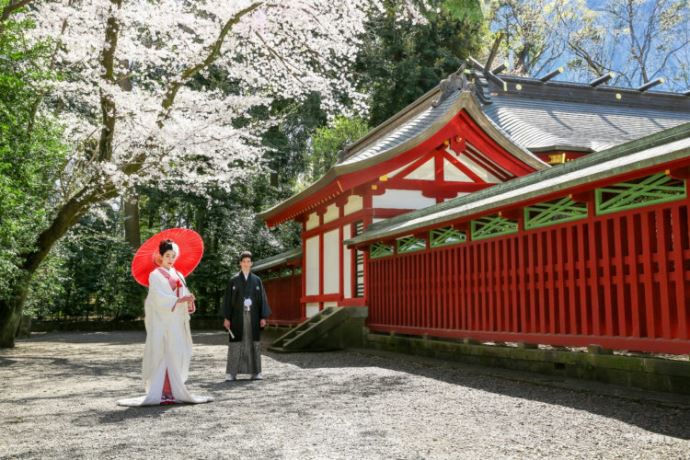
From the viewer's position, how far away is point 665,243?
6543 millimetres

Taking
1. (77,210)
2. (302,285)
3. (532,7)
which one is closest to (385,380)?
(77,210)

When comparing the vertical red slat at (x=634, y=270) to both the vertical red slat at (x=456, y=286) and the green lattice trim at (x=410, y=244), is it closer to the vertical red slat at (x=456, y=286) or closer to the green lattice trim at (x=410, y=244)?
the vertical red slat at (x=456, y=286)

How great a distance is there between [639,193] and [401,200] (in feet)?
26.8

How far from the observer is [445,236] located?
36.5 ft

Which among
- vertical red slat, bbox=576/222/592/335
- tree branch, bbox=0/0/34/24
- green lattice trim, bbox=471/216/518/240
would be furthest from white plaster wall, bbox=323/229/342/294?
vertical red slat, bbox=576/222/592/335

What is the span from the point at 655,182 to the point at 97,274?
24.3m

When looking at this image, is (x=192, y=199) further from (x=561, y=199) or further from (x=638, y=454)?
(x=638, y=454)

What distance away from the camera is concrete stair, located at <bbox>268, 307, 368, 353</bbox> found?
544 inches

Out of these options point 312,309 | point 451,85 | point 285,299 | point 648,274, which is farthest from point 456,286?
point 285,299

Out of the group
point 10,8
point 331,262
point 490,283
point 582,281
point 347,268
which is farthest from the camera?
point 331,262

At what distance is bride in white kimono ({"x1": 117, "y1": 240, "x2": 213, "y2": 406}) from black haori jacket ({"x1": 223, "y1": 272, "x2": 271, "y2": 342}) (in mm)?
2267

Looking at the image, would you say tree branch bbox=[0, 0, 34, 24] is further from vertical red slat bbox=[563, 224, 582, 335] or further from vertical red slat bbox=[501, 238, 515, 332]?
vertical red slat bbox=[563, 224, 582, 335]

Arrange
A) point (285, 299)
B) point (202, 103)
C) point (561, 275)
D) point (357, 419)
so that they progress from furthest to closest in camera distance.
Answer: point (285, 299) → point (202, 103) → point (561, 275) → point (357, 419)

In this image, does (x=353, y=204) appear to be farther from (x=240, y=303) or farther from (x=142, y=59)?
(x=240, y=303)
